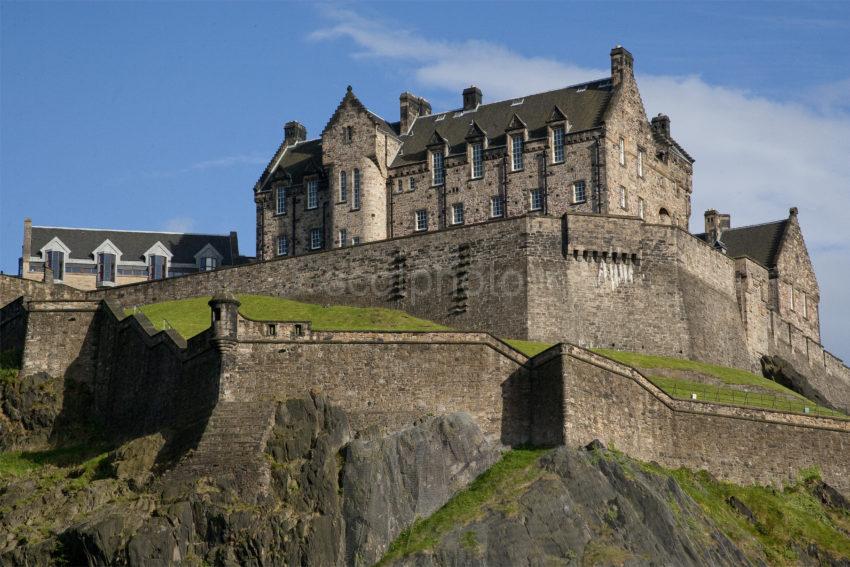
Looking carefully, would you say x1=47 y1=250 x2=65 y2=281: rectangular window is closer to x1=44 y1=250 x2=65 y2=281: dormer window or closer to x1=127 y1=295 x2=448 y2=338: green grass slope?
x1=44 y1=250 x2=65 y2=281: dormer window

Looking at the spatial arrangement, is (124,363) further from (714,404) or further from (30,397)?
(714,404)

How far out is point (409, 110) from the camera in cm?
10012

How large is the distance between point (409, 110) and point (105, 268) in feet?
81.2

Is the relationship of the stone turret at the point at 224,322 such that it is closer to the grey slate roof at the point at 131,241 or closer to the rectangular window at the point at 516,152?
the rectangular window at the point at 516,152

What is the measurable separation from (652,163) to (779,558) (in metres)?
32.4

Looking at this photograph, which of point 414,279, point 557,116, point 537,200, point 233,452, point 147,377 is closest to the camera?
point 233,452

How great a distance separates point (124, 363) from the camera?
77312 mm

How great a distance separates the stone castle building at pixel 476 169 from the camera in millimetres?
89750

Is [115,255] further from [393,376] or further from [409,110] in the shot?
[393,376]

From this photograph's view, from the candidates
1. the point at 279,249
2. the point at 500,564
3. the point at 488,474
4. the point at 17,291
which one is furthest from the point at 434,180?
the point at 500,564

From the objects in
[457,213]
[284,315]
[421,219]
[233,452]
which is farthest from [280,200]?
[233,452]

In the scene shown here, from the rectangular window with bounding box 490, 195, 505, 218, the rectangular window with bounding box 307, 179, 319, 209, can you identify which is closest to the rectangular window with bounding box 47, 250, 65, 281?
the rectangular window with bounding box 307, 179, 319, 209

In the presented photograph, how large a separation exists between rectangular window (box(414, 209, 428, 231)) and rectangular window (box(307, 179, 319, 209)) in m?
7.22

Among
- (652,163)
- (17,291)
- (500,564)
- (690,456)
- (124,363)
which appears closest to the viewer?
(500,564)
